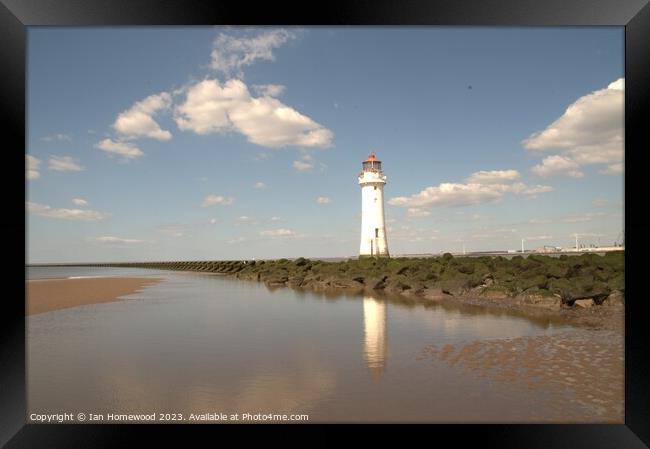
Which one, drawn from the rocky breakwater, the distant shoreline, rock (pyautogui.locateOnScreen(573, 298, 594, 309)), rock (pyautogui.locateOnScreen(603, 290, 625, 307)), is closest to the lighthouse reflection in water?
the distant shoreline

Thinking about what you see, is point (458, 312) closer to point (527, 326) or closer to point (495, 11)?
point (527, 326)

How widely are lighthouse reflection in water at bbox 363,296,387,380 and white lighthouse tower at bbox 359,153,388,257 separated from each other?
22.2 meters

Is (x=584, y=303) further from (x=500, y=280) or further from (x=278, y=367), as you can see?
(x=278, y=367)

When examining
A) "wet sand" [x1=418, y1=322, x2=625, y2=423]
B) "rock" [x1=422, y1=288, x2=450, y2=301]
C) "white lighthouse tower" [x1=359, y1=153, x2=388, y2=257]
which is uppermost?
"white lighthouse tower" [x1=359, y1=153, x2=388, y2=257]

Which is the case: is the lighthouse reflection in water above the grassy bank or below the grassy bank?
below

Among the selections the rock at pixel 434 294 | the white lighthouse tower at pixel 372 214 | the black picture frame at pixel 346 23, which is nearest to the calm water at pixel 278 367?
the black picture frame at pixel 346 23

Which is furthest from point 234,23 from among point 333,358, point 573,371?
point 573,371

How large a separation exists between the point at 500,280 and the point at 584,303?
3.73 meters

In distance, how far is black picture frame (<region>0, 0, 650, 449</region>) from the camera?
135 inches

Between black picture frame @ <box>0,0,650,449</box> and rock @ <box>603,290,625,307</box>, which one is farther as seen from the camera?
rock @ <box>603,290,625,307</box>

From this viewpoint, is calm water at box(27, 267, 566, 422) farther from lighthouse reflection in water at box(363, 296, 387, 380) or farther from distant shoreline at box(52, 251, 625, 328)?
distant shoreline at box(52, 251, 625, 328)

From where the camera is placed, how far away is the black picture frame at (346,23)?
A: 344cm

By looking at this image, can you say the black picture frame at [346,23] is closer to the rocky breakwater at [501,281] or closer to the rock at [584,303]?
the rocky breakwater at [501,281]

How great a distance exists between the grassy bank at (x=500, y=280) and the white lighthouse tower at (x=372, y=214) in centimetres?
1162
